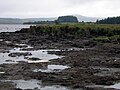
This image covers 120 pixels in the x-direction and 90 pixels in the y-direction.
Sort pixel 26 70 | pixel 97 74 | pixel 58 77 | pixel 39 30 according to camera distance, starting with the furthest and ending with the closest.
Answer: pixel 39 30
pixel 26 70
pixel 97 74
pixel 58 77

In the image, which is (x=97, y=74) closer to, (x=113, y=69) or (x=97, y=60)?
(x=113, y=69)

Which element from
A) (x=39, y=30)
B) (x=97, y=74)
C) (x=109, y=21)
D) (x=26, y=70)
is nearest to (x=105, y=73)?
(x=97, y=74)

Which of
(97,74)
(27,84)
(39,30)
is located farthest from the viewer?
(39,30)

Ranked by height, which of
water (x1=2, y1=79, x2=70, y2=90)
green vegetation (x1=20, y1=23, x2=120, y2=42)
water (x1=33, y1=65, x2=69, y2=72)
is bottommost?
green vegetation (x1=20, y1=23, x2=120, y2=42)

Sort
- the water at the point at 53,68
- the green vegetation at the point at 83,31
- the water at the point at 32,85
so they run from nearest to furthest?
1. the water at the point at 32,85
2. the water at the point at 53,68
3. the green vegetation at the point at 83,31

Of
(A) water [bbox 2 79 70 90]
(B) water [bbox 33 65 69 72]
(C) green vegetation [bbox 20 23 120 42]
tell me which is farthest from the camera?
(C) green vegetation [bbox 20 23 120 42]

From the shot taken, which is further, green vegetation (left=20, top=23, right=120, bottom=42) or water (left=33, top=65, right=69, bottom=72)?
green vegetation (left=20, top=23, right=120, bottom=42)

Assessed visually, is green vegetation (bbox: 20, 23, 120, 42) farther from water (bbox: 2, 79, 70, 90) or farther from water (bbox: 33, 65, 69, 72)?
water (bbox: 2, 79, 70, 90)

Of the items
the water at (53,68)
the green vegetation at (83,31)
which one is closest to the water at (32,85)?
the water at (53,68)

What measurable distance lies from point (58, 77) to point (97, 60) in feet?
43.7

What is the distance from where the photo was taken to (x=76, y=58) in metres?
46.3

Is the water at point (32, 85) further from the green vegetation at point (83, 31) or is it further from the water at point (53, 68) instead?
the green vegetation at point (83, 31)

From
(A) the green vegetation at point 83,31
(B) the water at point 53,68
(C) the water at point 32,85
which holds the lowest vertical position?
Answer: (A) the green vegetation at point 83,31

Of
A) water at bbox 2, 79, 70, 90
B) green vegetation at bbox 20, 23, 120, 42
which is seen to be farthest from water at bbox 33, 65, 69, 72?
green vegetation at bbox 20, 23, 120, 42
